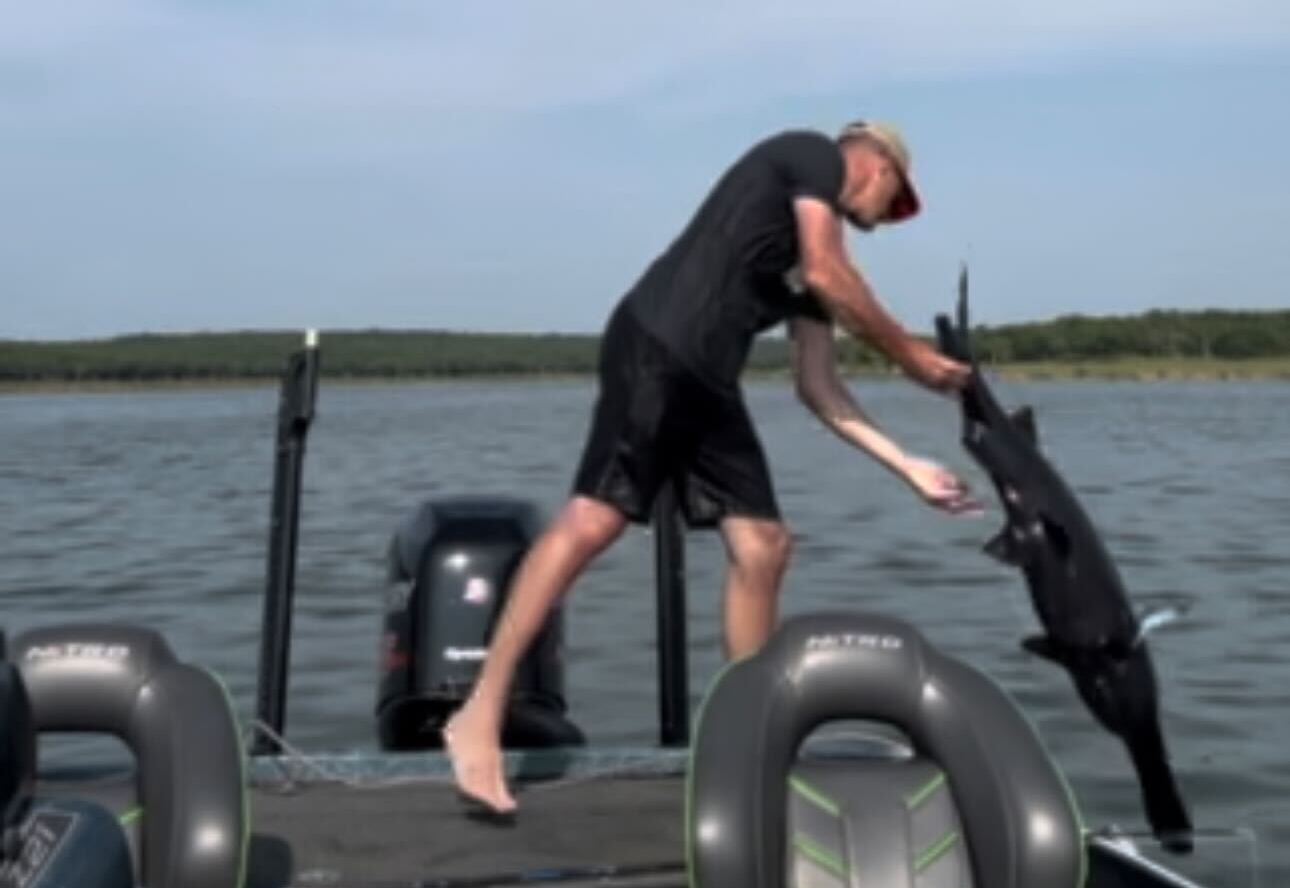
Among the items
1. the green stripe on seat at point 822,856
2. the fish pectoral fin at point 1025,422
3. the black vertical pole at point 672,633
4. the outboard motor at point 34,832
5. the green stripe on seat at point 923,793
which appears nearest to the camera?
the outboard motor at point 34,832

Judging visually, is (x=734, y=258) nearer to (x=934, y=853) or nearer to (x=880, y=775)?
(x=880, y=775)

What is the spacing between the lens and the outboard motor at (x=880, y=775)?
154 inches

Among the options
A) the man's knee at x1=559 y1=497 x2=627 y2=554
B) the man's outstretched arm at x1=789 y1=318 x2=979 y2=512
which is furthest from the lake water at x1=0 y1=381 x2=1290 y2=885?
the man's knee at x1=559 y1=497 x2=627 y2=554

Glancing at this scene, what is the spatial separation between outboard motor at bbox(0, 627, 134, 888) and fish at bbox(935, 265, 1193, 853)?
2485 mm

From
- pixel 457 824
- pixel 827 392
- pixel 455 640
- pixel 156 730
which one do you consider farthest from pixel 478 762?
pixel 827 392

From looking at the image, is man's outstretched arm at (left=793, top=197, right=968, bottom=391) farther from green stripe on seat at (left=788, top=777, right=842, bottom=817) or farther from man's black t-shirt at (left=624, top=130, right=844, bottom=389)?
green stripe on seat at (left=788, top=777, right=842, bottom=817)

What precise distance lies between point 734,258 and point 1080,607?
1.24 m

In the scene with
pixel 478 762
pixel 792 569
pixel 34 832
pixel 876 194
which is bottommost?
pixel 792 569

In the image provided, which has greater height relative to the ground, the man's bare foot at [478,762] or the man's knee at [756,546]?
the man's knee at [756,546]

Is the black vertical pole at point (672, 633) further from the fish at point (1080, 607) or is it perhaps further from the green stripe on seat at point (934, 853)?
the green stripe on seat at point (934, 853)

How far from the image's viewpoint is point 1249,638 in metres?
12.0

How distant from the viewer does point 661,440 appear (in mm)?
5223

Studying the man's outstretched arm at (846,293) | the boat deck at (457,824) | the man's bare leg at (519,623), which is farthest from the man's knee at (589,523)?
the man's outstretched arm at (846,293)

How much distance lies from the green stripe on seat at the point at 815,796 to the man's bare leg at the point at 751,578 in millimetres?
1212
